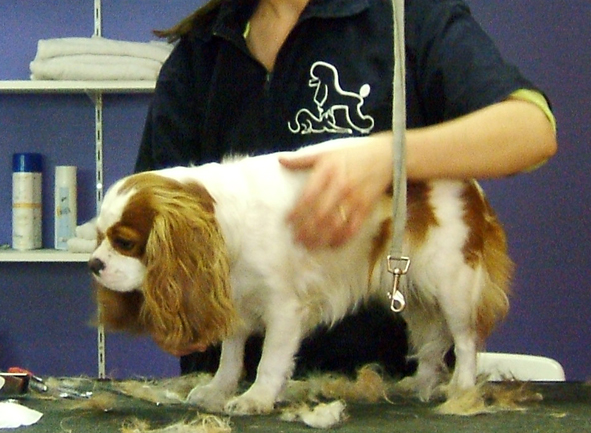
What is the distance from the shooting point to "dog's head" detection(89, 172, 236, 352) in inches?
36.9

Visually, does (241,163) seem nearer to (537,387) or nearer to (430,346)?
(430,346)

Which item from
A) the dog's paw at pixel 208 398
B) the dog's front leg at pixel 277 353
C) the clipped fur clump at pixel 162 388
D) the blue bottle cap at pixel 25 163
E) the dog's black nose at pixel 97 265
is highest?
the blue bottle cap at pixel 25 163

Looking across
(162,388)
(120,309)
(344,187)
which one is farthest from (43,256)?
(344,187)

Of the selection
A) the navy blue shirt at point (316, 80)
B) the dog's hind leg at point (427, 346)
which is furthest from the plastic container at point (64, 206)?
the dog's hind leg at point (427, 346)

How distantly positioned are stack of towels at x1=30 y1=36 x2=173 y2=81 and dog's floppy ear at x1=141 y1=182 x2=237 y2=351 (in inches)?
47.3

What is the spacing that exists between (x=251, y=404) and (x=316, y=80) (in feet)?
1.83

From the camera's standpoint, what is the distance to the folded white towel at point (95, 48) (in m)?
2.08

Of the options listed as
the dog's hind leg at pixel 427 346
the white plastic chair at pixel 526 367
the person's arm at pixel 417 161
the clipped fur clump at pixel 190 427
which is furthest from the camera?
the white plastic chair at pixel 526 367

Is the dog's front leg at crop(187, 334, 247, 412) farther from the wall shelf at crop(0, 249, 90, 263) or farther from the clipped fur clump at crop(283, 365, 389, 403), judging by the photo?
the wall shelf at crop(0, 249, 90, 263)

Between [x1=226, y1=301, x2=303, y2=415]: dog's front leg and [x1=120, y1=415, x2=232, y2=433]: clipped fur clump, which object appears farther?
[x1=226, y1=301, x2=303, y2=415]: dog's front leg

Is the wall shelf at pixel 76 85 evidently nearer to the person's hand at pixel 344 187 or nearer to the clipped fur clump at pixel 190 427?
the person's hand at pixel 344 187

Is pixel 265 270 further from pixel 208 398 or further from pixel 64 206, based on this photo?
pixel 64 206

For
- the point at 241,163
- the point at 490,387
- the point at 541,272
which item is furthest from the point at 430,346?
the point at 541,272

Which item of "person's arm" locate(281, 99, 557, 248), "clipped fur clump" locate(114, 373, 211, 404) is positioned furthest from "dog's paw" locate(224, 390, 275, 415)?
"person's arm" locate(281, 99, 557, 248)
